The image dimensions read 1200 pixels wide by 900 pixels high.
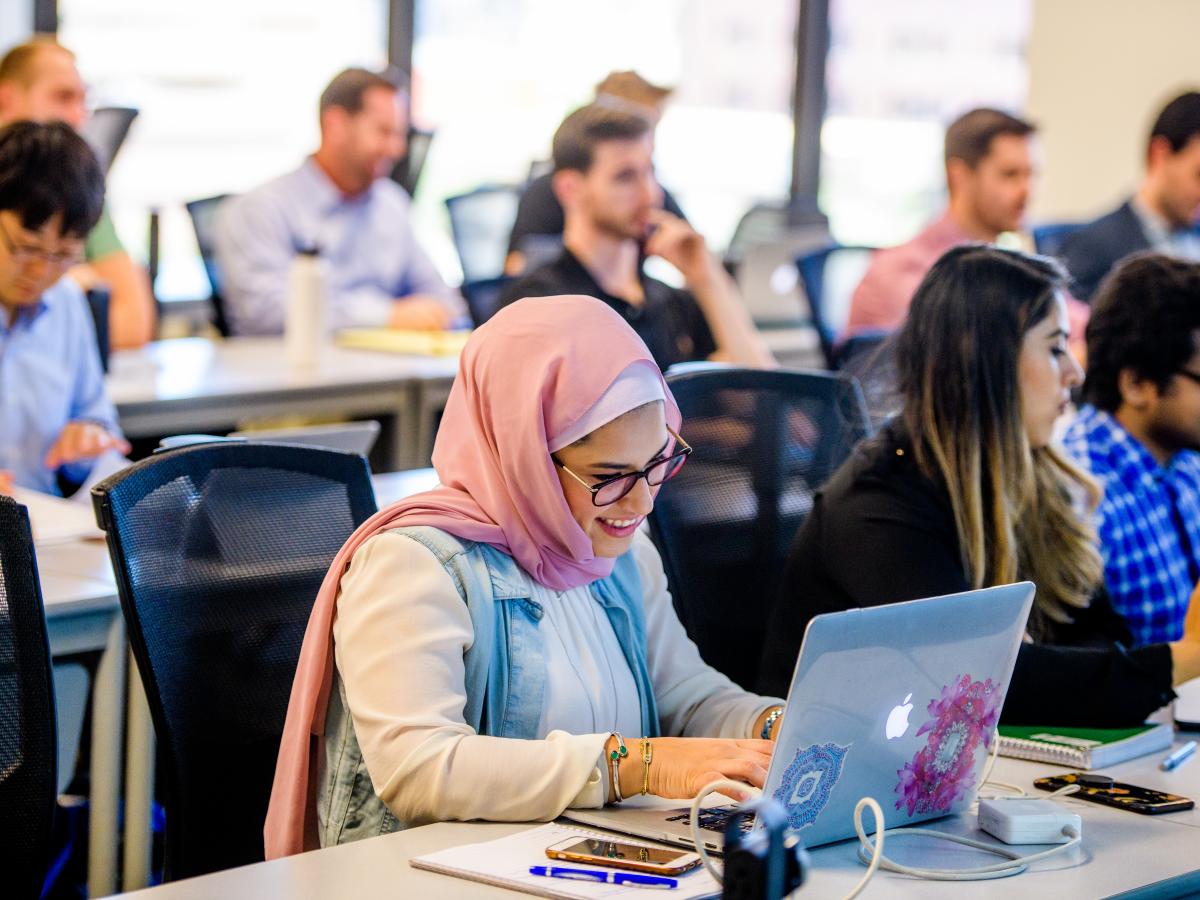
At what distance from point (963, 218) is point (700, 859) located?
3.24m

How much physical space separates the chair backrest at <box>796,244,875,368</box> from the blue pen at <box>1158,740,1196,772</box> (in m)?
2.25

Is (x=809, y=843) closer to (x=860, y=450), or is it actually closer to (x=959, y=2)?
(x=860, y=450)

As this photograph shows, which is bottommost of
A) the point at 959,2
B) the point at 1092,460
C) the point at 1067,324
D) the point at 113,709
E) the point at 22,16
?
the point at 113,709

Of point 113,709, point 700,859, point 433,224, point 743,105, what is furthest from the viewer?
point 743,105

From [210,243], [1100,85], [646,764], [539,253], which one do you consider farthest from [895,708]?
[1100,85]

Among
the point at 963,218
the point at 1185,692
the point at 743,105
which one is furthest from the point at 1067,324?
the point at 743,105

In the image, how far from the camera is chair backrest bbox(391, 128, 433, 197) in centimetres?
583

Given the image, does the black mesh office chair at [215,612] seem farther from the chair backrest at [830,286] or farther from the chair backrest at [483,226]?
the chair backrest at [483,226]

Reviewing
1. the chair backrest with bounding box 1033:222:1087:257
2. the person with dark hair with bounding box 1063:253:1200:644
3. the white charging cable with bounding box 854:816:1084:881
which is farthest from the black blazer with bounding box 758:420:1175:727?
the chair backrest with bounding box 1033:222:1087:257

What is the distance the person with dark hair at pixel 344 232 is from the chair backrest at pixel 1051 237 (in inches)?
70.3

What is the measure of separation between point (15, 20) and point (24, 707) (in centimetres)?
401

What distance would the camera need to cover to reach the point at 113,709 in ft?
7.35

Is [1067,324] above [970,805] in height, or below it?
above

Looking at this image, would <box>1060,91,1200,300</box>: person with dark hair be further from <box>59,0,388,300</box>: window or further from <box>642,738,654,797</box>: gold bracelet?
<box>642,738,654,797</box>: gold bracelet
